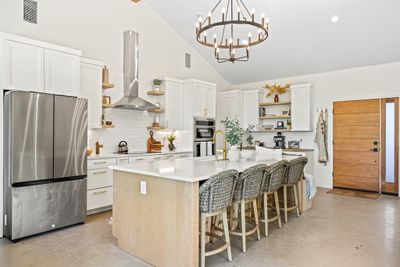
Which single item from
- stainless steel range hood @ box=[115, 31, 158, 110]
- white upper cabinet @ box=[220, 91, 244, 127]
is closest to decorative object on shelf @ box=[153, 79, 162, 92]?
stainless steel range hood @ box=[115, 31, 158, 110]

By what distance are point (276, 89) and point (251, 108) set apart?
86 centimetres

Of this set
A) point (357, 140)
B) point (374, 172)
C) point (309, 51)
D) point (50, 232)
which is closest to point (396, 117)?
point (357, 140)

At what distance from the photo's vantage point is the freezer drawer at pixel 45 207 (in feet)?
11.3

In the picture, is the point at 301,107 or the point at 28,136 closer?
the point at 28,136

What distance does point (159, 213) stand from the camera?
2742 millimetres

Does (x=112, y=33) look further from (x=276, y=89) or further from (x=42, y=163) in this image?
(x=276, y=89)

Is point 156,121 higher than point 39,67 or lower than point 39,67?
lower

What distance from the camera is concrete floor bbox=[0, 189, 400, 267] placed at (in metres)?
2.92

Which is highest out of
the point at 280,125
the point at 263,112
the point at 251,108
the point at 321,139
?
the point at 251,108

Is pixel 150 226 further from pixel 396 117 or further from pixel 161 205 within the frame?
pixel 396 117

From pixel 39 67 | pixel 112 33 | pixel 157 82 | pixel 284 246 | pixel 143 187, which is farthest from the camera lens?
pixel 157 82

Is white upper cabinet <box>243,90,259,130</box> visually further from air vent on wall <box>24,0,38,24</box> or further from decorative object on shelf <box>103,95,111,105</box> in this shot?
air vent on wall <box>24,0,38,24</box>

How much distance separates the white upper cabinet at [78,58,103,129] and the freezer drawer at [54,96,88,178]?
0.70 metres

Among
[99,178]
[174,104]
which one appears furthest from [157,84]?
[99,178]
